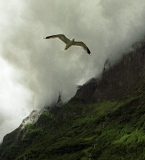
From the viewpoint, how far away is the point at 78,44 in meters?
36.1

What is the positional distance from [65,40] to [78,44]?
111 cm

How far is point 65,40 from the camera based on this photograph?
36156mm
